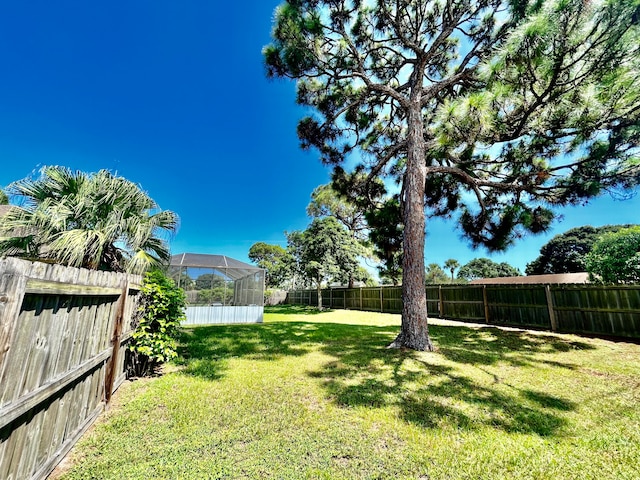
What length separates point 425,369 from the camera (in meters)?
4.15

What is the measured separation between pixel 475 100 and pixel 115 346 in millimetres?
6482

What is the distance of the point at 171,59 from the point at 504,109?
11.3 m

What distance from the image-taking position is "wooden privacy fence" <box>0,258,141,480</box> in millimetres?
1252

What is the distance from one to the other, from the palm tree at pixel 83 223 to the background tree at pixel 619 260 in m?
11.0

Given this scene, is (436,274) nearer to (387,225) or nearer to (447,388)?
(387,225)

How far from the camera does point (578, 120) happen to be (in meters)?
5.35

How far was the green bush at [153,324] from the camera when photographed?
145 inches

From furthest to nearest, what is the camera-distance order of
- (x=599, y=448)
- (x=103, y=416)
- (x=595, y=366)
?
(x=595, y=366) → (x=103, y=416) → (x=599, y=448)

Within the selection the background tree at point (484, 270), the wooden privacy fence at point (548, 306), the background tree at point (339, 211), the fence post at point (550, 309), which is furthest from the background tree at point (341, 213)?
the background tree at point (484, 270)

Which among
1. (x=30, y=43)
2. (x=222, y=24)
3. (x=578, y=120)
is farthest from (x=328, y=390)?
(x=30, y=43)

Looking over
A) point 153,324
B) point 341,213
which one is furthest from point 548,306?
point 341,213

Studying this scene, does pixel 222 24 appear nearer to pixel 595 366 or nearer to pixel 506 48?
pixel 506 48

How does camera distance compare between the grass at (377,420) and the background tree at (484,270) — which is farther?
the background tree at (484,270)

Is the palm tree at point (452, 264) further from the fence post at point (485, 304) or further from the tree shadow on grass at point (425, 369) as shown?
the tree shadow on grass at point (425, 369)
